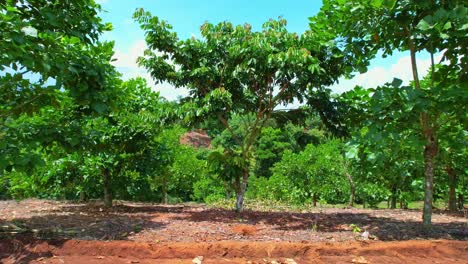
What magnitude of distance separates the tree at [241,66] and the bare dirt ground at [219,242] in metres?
2.14

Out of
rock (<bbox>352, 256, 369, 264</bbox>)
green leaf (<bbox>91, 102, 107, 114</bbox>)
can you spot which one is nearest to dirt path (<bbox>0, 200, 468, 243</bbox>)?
rock (<bbox>352, 256, 369, 264</bbox>)

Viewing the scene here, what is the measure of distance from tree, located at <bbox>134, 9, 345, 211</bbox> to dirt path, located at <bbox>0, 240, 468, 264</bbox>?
9.69 ft

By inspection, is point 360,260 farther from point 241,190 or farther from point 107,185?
point 107,185

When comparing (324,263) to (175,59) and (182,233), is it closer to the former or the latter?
(182,233)

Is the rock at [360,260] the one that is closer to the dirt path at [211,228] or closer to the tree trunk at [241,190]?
the dirt path at [211,228]

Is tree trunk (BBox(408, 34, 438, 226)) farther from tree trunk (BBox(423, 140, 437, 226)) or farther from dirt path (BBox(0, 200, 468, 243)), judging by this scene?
dirt path (BBox(0, 200, 468, 243))

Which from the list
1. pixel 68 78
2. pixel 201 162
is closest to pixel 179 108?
pixel 68 78

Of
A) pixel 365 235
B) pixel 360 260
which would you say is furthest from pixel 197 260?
pixel 365 235

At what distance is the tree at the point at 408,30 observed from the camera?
4.66 meters

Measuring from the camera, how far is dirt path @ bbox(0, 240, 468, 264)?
444cm

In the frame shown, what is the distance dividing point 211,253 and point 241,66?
3.76 m

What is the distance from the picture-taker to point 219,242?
15.6ft

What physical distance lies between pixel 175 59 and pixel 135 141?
1893 mm

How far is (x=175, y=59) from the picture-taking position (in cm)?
793
